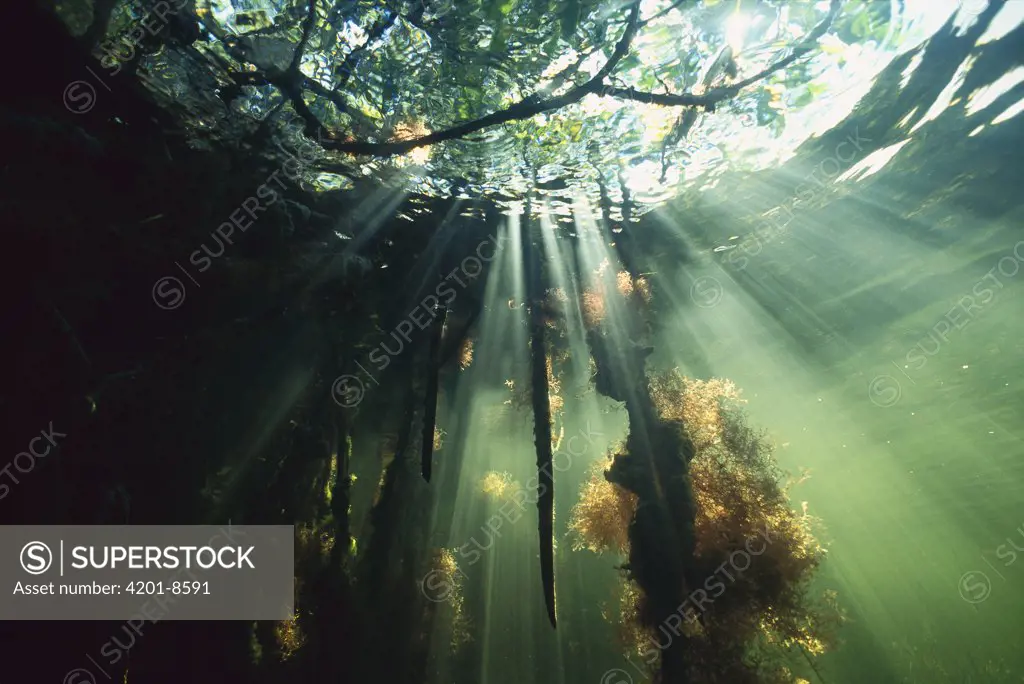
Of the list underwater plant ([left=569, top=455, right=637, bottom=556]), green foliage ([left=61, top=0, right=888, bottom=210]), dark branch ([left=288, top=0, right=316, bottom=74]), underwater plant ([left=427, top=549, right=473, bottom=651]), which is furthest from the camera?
underwater plant ([left=427, top=549, right=473, bottom=651])

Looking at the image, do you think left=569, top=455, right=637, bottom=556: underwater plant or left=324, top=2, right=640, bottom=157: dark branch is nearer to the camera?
left=324, top=2, right=640, bottom=157: dark branch

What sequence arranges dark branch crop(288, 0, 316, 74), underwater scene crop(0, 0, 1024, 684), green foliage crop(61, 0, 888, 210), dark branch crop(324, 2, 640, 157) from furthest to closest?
1. dark branch crop(288, 0, 316, 74)
2. green foliage crop(61, 0, 888, 210)
3. underwater scene crop(0, 0, 1024, 684)
4. dark branch crop(324, 2, 640, 157)

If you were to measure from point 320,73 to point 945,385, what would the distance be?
→ 31.3m

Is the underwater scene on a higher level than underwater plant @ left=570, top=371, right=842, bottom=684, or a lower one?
higher

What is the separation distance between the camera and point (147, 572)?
21.5ft

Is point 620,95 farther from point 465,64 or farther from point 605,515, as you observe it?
point 605,515

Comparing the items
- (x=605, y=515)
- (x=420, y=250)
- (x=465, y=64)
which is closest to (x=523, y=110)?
(x=465, y=64)

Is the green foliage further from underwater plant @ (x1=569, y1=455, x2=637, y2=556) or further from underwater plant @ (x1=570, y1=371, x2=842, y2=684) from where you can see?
underwater plant @ (x1=569, y1=455, x2=637, y2=556)

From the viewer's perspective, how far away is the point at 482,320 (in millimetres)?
16391

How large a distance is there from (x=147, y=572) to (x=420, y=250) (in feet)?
25.8

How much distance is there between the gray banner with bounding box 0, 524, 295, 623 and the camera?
5.38 m

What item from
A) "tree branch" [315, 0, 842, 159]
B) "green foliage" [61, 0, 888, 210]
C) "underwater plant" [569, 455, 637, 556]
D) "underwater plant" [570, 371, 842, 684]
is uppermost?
"green foliage" [61, 0, 888, 210]

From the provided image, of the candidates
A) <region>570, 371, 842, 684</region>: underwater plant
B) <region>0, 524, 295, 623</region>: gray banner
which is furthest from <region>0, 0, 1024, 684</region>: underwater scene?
<region>0, 524, 295, 623</region>: gray banner

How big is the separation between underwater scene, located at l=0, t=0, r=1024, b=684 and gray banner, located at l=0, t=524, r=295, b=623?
198 mm
